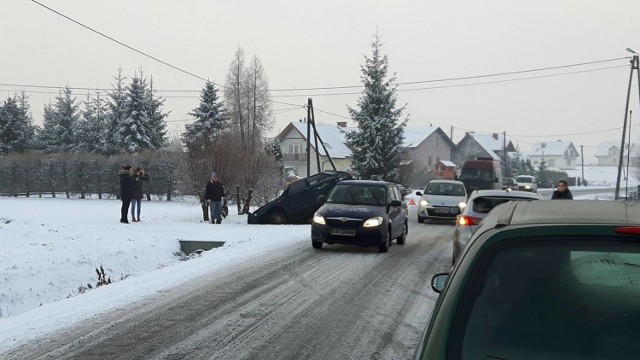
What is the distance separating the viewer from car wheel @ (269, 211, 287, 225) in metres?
21.8

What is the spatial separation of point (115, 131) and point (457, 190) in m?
42.4

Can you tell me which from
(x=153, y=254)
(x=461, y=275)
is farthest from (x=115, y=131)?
(x=461, y=275)

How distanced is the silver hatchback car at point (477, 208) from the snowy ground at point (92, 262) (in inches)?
172

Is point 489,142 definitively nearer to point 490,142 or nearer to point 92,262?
point 490,142

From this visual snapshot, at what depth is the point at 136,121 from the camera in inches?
2260

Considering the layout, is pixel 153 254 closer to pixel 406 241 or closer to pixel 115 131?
pixel 406 241

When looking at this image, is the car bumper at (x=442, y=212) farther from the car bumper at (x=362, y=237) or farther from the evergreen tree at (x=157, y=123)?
the evergreen tree at (x=157, y=123)

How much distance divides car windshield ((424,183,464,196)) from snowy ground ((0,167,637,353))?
23.8 feet

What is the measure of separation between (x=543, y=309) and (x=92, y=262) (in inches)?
488

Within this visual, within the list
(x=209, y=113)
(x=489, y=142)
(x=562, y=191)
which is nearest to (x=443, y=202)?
(x=562, y=191)

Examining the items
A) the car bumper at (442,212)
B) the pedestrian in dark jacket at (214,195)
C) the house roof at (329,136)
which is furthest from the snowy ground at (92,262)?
the house roof at (329,136)

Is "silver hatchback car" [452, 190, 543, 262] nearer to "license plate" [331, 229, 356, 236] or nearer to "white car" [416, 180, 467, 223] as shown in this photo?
"license plate" [331, 229, 356, 236]

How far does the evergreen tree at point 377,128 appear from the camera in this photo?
45.2 metres

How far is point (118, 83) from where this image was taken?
66.6 m
